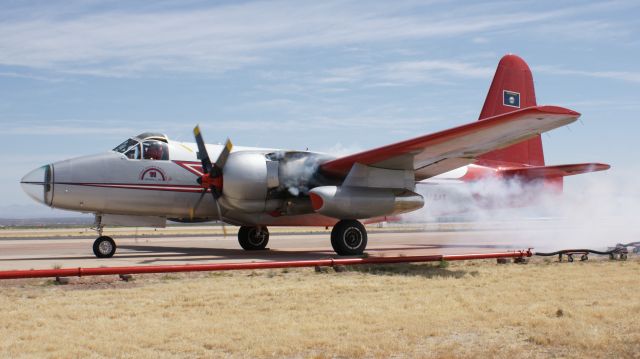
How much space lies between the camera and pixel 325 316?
10.7 metres

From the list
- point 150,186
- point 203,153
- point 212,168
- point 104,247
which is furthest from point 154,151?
point 104,247

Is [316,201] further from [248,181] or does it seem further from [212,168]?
[212,168]

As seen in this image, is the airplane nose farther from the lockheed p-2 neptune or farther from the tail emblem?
the tail emblem

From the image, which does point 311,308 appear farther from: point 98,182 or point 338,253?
point 98,182

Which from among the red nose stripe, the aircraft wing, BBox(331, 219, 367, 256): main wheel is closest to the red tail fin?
the aircraft wing

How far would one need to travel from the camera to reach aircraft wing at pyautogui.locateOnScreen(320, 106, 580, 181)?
653 inches

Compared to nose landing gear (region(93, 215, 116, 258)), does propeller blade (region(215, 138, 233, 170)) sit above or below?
above

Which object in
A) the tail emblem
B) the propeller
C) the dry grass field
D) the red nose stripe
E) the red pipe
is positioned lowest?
the dry grass field

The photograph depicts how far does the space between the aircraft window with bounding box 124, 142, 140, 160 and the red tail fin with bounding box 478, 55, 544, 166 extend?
15113 mm

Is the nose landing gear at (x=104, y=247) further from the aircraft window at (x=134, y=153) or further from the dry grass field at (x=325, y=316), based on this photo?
the dry grass field at (x=325, y=316)

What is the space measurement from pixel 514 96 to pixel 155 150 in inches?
630

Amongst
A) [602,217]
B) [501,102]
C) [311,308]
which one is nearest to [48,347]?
[311,308]

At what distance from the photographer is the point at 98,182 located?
20766mm

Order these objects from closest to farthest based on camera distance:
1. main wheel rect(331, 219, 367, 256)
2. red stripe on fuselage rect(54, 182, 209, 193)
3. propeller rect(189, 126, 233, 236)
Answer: propeller rect(189, 126, 233, 236) → red stripe on fuselage rect(54, 182, 209, 193) → main wheel rect(331, 219, 367, 256)
